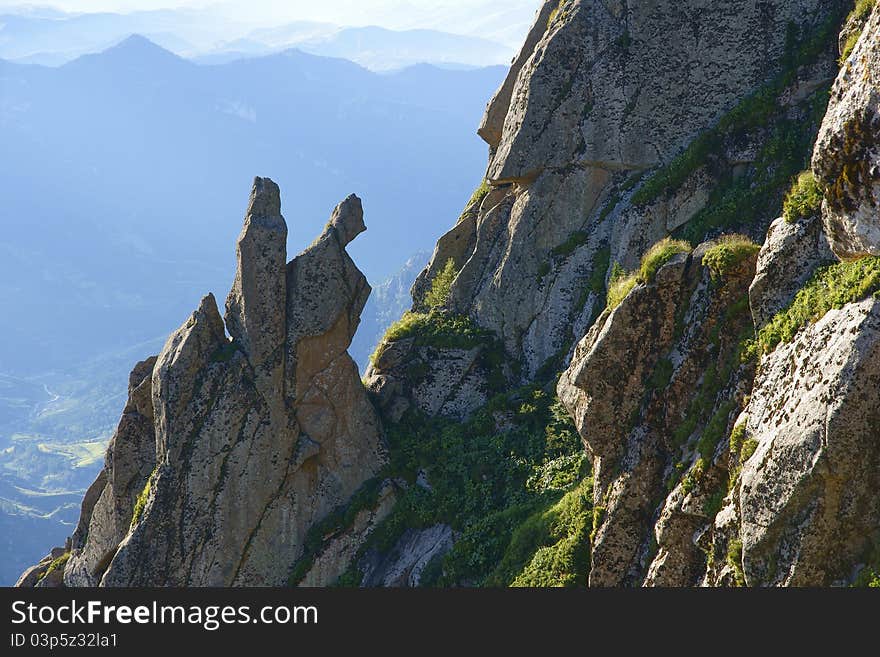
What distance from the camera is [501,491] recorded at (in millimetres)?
34938

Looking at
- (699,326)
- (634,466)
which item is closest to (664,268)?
(699,326)

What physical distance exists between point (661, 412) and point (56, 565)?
34789mm

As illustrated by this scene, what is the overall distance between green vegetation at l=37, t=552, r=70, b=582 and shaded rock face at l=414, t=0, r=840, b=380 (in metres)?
25.1

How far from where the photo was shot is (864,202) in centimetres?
1897

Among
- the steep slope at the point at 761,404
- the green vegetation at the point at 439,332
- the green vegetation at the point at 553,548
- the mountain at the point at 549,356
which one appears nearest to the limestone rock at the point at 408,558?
the mountain at the point at 549,356

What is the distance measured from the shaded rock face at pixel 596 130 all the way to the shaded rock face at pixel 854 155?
702 inches

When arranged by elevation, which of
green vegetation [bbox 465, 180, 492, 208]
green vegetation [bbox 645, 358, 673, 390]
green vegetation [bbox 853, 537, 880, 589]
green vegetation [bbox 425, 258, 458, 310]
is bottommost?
green vegetation [bbox 853, 537, 880, 589]

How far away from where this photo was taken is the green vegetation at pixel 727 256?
76.7 ft

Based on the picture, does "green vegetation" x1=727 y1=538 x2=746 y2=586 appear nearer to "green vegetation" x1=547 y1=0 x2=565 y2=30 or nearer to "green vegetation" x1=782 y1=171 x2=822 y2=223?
"green vegetation" x1=782 y1=171 x2=822 y2=223

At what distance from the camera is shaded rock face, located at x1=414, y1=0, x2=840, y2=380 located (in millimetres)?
39156

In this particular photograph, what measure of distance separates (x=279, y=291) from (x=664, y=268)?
1975 cm

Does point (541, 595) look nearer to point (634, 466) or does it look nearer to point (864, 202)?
point (634, 466)

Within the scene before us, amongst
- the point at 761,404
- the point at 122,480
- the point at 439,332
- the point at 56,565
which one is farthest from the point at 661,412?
the point at 56,565

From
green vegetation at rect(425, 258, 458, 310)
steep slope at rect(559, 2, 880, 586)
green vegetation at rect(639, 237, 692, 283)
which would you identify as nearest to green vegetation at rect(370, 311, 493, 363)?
green vegetation at rect(425, 258, 458, 310)
